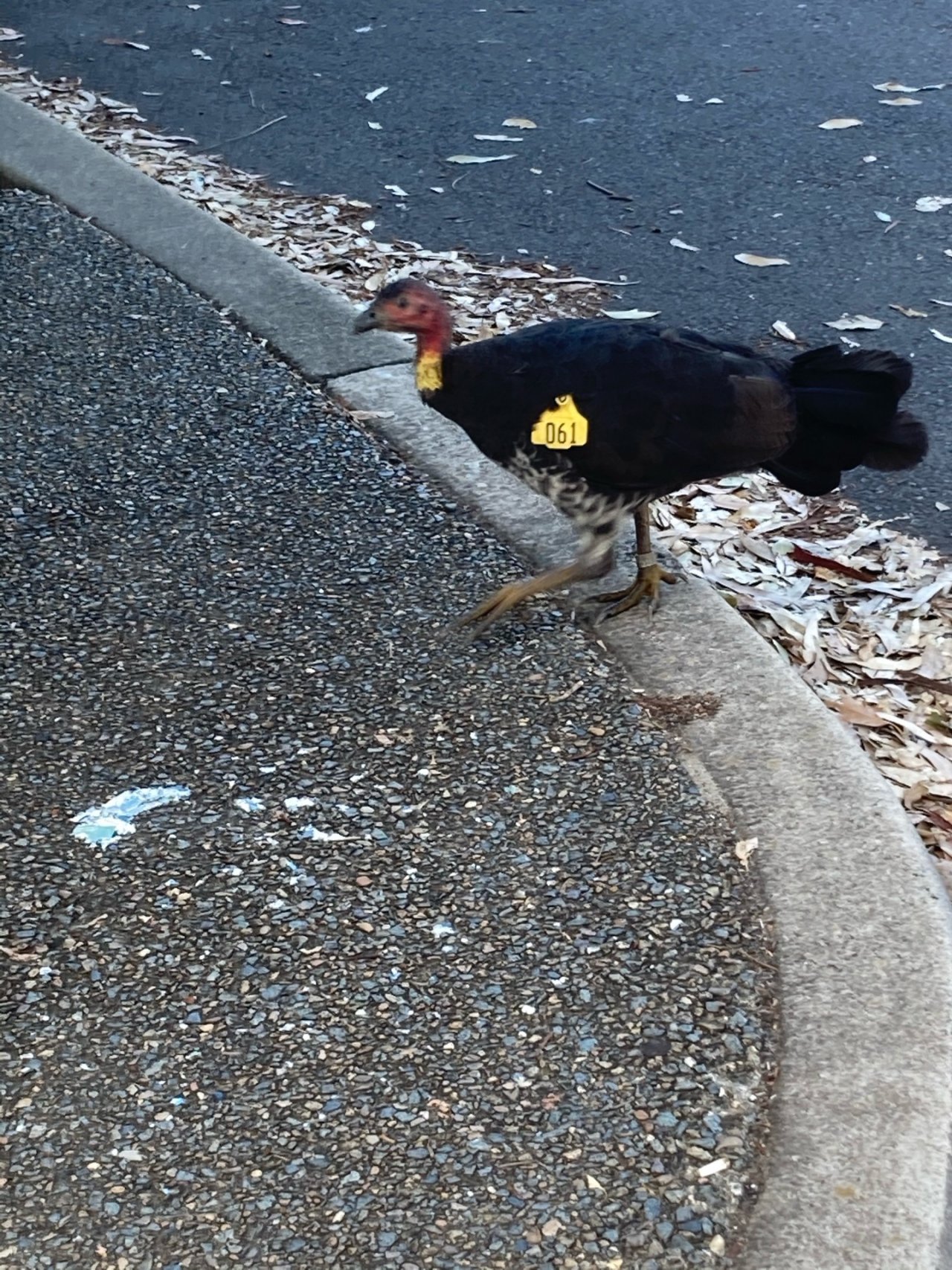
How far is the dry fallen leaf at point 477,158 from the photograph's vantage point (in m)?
6.36

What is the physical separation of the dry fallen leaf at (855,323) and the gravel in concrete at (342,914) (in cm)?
188

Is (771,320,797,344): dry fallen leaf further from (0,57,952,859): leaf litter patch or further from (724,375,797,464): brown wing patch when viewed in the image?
(724,375,797,464): brown wing patch

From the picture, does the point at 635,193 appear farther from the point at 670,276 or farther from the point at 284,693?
the point at 284,693

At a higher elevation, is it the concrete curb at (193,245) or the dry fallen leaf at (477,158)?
the concrete curb at (193,245)

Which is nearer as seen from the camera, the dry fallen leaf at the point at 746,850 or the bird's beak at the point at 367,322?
the dry fallen leaf at the point at 746,850

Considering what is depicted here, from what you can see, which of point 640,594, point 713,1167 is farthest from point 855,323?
point 713,1167

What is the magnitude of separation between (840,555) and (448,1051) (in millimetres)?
2107

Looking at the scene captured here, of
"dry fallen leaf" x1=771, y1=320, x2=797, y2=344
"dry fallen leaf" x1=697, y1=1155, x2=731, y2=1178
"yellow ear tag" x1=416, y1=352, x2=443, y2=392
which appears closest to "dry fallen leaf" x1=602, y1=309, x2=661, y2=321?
"dry fallen leaf" x1=771, y1=320, x2=797, y2=344

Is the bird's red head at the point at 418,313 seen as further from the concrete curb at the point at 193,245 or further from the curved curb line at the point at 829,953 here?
the concrete curb at the point at 193,245

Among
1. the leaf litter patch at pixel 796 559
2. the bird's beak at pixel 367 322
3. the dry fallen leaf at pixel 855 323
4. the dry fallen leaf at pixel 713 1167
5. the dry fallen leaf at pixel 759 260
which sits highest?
the bird's beak at pixel 367 322

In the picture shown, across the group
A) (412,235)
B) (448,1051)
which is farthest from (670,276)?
(448,1051)

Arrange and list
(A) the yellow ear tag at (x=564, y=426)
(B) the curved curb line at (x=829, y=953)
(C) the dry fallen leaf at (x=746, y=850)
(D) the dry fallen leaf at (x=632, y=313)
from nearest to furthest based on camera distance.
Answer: (B) the curved curb line at (x=829, y=953), (C) the dry fallen leaf at (x=746, y=850), (A) the yellow ear tag at (x=564, y=426), (D) the dry fallen leaf at (x=632, y=313)

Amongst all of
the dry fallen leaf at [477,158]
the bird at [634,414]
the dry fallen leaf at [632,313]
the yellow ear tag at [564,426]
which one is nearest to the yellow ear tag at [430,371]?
the bird at [634,414]

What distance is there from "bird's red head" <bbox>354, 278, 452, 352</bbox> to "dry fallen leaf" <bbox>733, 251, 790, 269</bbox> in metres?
2.30
